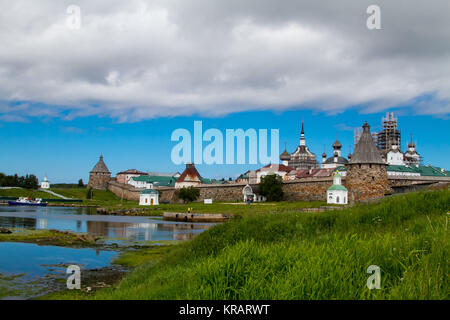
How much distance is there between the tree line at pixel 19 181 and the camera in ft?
366

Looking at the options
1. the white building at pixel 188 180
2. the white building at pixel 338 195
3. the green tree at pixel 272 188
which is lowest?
the white building at pixel 338 195

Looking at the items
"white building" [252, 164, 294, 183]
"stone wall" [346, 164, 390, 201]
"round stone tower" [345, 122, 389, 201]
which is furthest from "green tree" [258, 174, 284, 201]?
"white building" [252, 164, 294, 183]

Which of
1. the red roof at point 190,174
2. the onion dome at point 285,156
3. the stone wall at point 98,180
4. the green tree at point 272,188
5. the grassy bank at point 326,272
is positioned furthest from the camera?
the onion dome at point 285,156

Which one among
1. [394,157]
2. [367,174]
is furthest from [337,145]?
[367,174]

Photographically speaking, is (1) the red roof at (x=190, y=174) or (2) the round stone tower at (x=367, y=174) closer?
(2) the round stone tower at (x=367, y=174)

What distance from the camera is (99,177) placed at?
12800 centimetres

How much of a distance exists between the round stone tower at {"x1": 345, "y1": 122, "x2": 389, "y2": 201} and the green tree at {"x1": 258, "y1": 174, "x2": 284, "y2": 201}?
17201 millimetres

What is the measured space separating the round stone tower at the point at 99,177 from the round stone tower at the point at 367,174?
300 feet

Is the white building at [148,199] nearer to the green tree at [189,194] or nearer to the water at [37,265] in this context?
the green tree at [189,194]

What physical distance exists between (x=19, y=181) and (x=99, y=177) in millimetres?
23025

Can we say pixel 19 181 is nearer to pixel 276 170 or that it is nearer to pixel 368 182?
pixel 276 170

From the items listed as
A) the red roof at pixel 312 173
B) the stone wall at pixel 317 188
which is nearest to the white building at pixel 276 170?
the red roof at pixel 312 173

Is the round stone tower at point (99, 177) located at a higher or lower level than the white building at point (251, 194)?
higher
